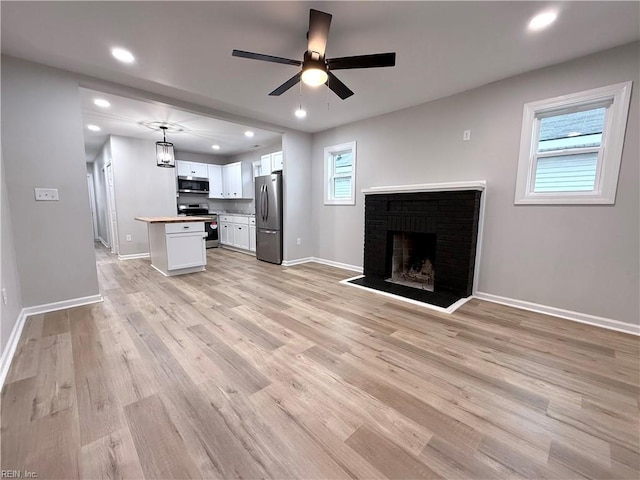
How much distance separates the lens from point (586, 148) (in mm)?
2572

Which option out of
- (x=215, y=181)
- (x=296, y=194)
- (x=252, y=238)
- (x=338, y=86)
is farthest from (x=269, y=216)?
(x=338, y=86)

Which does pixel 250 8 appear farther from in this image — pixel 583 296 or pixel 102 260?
pixel 102 260

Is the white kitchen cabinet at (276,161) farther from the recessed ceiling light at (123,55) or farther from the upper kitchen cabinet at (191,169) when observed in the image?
the recessed ceiling light at (123,55)

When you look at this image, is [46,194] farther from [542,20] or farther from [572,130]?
[572,130]

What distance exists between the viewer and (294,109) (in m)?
3.87

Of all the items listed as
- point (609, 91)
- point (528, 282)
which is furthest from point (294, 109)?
point (528, 282)

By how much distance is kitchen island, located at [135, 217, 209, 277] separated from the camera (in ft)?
13.8

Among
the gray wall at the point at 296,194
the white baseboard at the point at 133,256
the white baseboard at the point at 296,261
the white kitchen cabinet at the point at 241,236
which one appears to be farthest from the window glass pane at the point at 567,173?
the white baseboard at the point at 133,256

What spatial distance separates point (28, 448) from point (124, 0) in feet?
9.01

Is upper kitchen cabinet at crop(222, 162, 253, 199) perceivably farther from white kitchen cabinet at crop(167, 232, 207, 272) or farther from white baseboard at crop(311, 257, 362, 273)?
white baseboard at crop(311, 257, 362, 273)

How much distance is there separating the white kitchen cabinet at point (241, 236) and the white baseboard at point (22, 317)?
11.0ft

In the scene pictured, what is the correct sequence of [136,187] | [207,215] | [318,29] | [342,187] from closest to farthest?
[318,29] < [342,187] < [136,187] < [207,215]

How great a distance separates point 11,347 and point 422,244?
14.7 feet

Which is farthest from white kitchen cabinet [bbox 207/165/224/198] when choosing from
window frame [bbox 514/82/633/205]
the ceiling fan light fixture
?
window frame [bbox 514/82/633/205]
